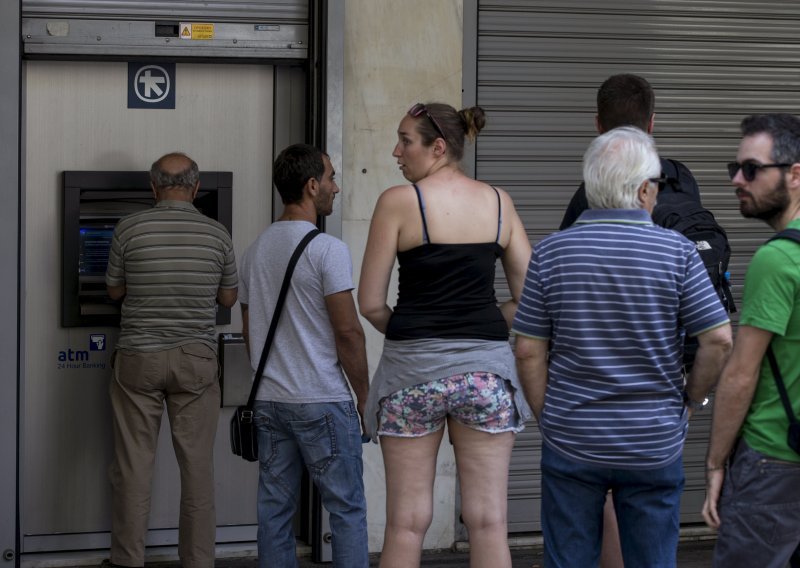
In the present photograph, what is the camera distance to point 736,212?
21.3 feet

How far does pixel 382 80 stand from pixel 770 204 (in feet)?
9.48

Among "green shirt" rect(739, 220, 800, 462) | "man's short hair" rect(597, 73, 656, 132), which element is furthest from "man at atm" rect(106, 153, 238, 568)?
"green shirt" rect(739, 220, 800, 462)

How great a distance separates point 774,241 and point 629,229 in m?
0.36

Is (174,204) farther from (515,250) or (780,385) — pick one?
(780,385)

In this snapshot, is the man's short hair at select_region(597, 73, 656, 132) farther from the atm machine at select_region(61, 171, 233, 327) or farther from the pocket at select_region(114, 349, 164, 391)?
the atm machine at select_region(61, 171, 233, 327)

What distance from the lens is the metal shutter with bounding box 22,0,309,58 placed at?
224 inches

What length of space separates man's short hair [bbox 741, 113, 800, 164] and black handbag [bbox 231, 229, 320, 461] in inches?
68.0

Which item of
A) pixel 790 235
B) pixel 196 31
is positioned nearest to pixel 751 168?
pixel 790 235

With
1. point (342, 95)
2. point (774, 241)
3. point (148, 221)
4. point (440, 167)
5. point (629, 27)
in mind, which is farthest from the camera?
point (629, 27)

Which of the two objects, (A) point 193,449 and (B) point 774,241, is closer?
(B) point 774,241

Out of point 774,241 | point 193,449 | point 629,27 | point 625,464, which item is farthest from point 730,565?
point 629,27

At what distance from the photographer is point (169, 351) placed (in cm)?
541

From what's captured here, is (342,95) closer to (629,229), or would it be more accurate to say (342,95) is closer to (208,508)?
(208,508)

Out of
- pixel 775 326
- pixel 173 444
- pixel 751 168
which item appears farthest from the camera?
pixel 173 444
